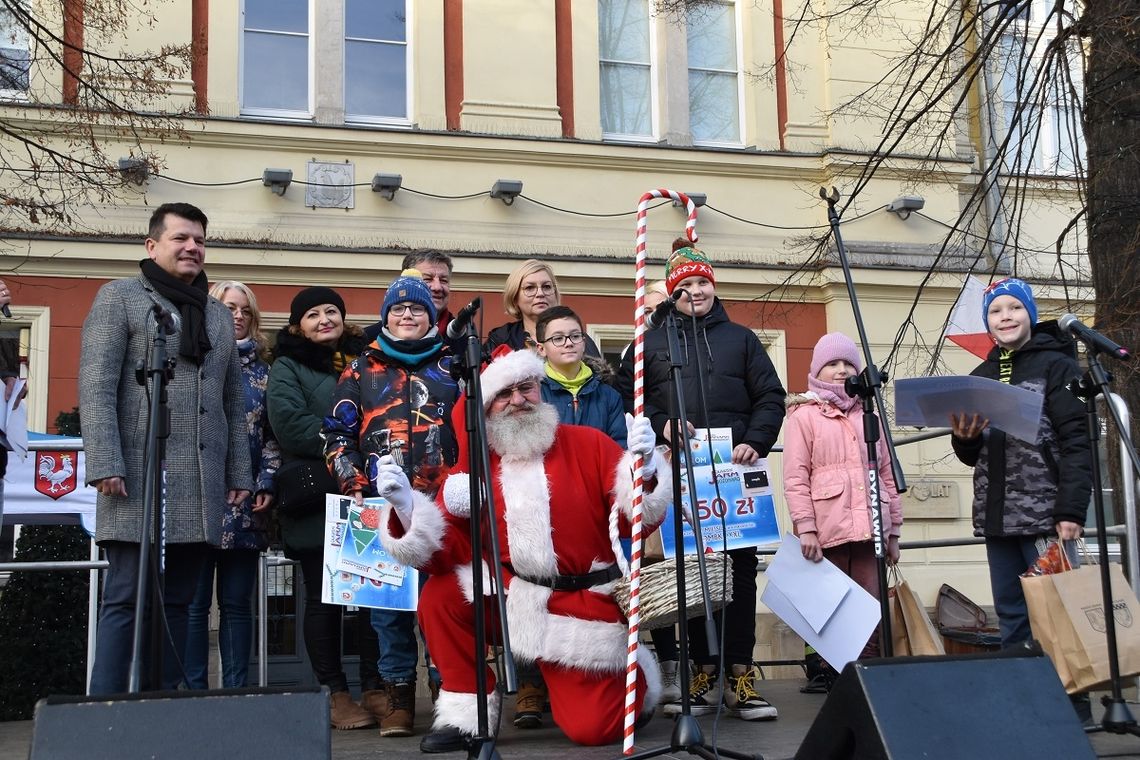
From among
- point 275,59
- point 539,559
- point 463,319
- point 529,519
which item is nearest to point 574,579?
point 539,559

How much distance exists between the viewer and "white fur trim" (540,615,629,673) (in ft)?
17.2

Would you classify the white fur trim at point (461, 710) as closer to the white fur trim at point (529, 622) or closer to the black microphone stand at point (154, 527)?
the white fur trim at point (529, 622)

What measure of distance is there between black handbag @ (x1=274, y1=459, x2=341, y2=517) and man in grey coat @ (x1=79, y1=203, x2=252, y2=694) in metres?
0.45

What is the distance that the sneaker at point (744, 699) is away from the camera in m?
5.87

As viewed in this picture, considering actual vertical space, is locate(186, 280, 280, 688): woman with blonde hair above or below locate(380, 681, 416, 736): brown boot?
above

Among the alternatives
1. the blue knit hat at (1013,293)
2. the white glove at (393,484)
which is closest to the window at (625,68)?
the blue knit hat at (1013,293)

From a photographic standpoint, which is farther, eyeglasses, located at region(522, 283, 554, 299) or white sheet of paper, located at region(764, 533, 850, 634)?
eyeglasses, located at region(522, 283, 554, 299)

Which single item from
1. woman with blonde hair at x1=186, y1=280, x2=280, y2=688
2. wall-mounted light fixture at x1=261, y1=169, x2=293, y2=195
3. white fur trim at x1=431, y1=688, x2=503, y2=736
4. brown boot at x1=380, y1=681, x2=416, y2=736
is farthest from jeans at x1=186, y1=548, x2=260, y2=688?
wall-mounted light fixture at x1=261, y1=169, x2=293, y2=195

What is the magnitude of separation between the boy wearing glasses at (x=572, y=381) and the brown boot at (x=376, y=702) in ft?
4.91

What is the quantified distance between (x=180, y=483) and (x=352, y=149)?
7.97 meters

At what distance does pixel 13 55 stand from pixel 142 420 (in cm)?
829

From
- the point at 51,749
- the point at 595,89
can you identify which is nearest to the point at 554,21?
the point at 595,89

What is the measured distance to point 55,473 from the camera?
7.32 m

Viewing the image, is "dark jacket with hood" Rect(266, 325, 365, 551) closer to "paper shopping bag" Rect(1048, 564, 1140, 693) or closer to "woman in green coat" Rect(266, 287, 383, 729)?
"woman in green coat" Rect(266, 287, 383, 729)
